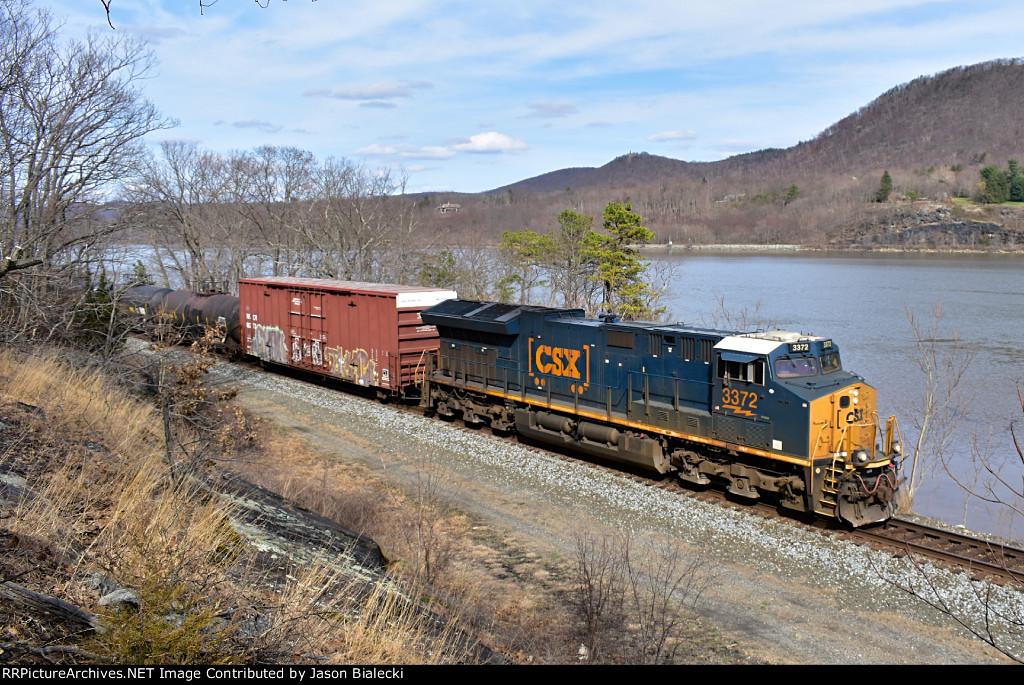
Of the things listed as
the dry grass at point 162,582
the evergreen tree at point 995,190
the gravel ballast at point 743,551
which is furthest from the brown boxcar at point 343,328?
the evergreen tree at point 995,190

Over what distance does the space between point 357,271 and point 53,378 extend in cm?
3562

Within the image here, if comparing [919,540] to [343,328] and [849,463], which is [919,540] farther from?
[343,328]

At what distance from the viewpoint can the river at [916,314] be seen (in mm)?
21766

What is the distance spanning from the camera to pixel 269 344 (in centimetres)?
2681

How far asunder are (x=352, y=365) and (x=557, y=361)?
332 inches

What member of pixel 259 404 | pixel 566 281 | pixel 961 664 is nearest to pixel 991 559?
pixel 961 664

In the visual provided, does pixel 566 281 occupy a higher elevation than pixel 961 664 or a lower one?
higher

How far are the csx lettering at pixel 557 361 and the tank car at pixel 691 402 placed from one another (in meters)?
0.03

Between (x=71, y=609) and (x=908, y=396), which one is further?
(x=908, y=396)

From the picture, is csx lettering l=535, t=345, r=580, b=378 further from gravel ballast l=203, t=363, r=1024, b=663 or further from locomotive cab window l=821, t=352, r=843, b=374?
locomotive cab window l=821, t=352, r=843, b=374

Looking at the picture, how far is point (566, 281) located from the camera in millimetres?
42906

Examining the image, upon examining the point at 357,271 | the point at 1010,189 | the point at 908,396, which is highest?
the point at 1010,189

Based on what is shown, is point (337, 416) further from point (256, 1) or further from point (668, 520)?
point (256, 1)

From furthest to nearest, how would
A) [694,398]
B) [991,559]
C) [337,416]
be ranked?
1. [337,416]
2. [694,398]
3. [991,559]
